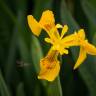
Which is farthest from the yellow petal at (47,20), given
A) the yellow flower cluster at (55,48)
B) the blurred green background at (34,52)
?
the blurred green background at (34,52)

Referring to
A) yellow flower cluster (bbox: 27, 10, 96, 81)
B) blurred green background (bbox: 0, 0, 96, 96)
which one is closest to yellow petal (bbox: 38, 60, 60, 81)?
yellow flower cluster (bbox: 27, 10, 96, 81)

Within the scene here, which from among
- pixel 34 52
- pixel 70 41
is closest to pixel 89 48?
pixel 70 41

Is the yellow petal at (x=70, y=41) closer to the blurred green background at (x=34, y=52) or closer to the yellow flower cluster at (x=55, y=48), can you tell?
the yellow flower cluster at (x=55, y=48)

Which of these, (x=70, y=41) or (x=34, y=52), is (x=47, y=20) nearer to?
(x=70, y=41)

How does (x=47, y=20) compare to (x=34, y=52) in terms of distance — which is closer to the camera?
(x=47, y=20)

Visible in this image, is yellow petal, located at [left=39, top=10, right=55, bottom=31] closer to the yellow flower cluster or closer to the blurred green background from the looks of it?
the yellow flower cluster
